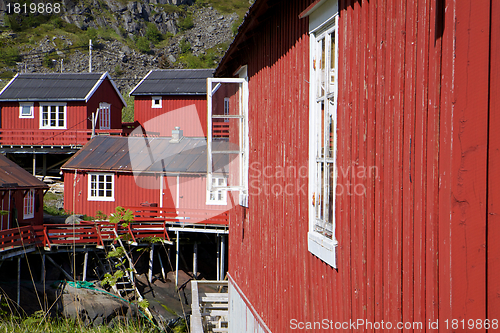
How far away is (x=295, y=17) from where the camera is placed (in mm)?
4883

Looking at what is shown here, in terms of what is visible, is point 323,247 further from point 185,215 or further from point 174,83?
point 174,83

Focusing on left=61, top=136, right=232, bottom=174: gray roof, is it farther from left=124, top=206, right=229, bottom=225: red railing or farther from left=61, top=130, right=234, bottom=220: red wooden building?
left=124, top=206, right=229, bottom=225: red railing

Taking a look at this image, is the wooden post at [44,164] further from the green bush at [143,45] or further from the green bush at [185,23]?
the green bush at [185,23]

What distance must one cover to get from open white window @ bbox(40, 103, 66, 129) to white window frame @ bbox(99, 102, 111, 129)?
2.64m

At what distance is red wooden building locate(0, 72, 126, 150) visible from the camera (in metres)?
29.0

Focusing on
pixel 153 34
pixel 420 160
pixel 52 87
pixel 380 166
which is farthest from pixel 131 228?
pixel 153 34

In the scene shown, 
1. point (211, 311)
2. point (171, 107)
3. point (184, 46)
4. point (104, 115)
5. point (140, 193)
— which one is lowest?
point (211, 311)

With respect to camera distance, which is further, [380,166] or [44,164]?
[44,164]

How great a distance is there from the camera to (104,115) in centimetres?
3269

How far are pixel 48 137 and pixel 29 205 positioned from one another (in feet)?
34.7

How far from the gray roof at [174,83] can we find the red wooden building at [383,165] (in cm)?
2769

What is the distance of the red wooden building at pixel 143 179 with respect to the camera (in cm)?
2197

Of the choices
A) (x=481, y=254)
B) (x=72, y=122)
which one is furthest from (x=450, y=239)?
(x=72, y=122)

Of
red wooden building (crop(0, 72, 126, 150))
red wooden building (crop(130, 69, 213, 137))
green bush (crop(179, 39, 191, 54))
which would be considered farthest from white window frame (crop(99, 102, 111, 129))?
green bush (crop(179, 39, 191, 54))
